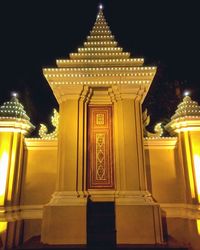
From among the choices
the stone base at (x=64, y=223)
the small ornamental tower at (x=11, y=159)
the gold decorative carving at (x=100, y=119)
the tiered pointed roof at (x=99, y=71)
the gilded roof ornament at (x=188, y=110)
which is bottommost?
the stone base at (x=64, y=223)

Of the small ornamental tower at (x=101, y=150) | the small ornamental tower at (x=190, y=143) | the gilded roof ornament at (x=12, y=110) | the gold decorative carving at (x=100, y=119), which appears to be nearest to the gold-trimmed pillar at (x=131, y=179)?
the small ornamental tower at (x=101, y=150)

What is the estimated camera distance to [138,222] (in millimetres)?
5922

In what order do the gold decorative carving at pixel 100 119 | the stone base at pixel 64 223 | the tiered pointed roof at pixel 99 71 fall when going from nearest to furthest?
the stone base at pixel 64 223, the tiered pointed roof at pixel 99 71, the gold decorative carving at pixel 100 119

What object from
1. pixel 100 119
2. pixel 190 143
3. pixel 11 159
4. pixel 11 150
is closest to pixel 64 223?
pixel 11 159

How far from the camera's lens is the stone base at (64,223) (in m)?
5.82

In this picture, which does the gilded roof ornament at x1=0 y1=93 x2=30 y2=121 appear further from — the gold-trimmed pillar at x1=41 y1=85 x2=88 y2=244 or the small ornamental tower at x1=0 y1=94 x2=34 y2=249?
the gold-trimmed pillar at x1=41 y1=85 x2=88 y2=244

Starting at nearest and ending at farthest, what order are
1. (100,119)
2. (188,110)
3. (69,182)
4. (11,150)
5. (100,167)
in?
(69,182) < (100,167) < (11,150) < (100,119) < (188,110)

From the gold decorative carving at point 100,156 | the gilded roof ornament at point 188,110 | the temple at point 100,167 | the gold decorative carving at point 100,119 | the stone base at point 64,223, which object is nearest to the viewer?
the stone base at point 64,223

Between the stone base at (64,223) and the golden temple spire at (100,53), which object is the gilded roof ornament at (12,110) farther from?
the stone base at (64,223)

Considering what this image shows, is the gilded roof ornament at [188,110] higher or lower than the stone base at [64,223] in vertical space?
higher

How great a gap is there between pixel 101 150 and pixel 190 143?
8.26 feet

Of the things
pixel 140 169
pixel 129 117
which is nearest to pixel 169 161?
pixel 140 169

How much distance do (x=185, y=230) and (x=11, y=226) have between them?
465cm

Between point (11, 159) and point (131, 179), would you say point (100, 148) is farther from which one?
point (11, 159)
